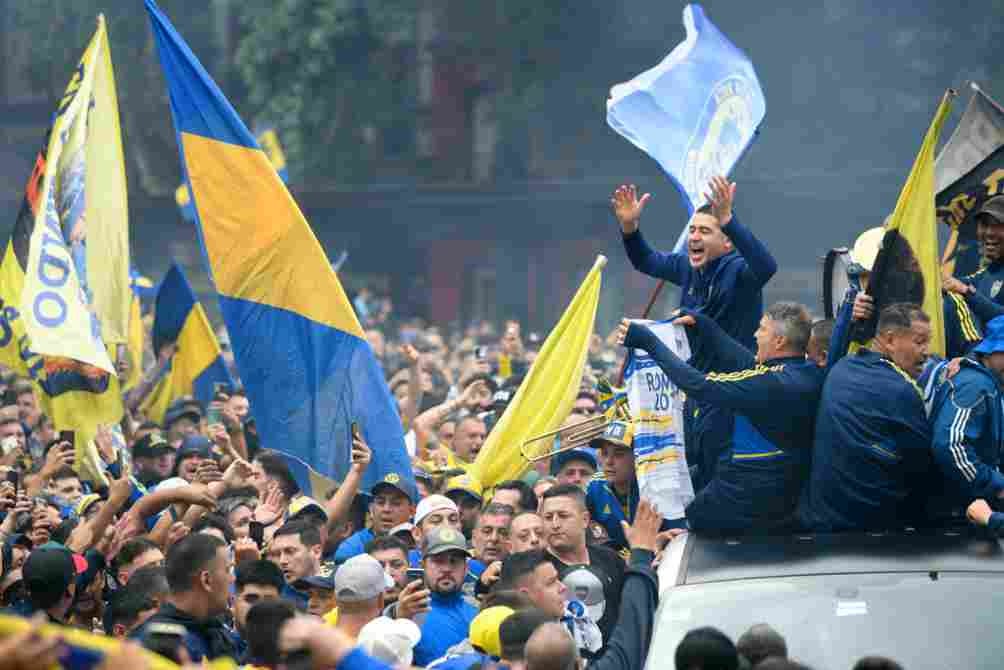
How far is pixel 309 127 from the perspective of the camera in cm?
3147

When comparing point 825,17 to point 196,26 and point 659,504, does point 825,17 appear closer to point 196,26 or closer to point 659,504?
point 196,26

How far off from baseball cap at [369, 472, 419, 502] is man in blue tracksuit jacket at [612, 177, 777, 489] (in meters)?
1.63

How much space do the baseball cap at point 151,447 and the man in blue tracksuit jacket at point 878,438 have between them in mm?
5667

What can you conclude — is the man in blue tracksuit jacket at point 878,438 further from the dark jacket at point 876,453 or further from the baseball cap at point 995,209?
the baseball cap at point 995,209

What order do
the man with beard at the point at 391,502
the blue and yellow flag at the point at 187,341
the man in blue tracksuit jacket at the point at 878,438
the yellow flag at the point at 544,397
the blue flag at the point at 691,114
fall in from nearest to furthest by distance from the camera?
the man in blue tracksuit jacket at the point at 878,438, the man with beard at the point at 391,502, the blue flag at the point at 691,114, the yellow flag at the point at 544,397, the blue and yellow flag at the point at 187,341

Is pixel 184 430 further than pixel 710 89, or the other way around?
pixel 184 430

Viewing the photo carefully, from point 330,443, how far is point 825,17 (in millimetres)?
20078

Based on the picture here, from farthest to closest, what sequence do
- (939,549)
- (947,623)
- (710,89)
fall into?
(710,89) → (939,549) → (947,623)

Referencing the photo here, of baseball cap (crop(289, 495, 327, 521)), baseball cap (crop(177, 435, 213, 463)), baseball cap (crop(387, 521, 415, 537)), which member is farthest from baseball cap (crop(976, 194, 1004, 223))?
baseball cap (crop(177, 435, 213, 463))

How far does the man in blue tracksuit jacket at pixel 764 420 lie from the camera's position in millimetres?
6457

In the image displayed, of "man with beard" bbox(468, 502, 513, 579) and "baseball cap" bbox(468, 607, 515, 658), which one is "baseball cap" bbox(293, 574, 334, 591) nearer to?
"man with beard" bbox(468, 502, 513, 579)

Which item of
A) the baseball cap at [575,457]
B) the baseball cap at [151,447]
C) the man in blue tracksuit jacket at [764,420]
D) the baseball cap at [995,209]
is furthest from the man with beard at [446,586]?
the baseball cap at [151,447]

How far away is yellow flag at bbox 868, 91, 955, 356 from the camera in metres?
6.76

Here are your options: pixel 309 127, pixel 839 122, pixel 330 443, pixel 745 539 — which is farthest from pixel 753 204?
pixel 745 539
